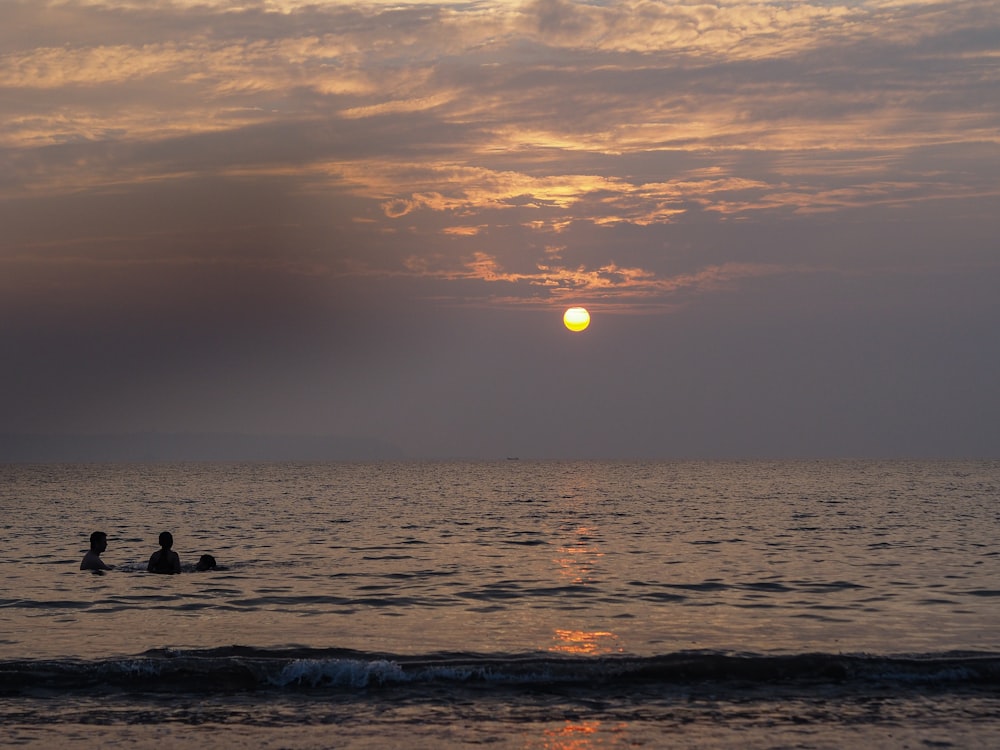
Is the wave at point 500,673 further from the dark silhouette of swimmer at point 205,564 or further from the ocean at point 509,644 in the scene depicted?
the dark silhouette of swimmer at point 205,564

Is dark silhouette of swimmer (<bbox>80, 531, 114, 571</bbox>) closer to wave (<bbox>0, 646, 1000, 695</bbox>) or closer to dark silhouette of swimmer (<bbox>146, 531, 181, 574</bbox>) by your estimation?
dark silhouette of swimmer (<bbox>146, 531, 181, 574</bbox>)

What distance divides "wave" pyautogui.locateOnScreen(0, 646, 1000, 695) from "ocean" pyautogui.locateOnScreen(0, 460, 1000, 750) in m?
0.06

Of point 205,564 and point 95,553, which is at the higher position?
point 95,553

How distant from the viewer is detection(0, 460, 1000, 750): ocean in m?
16.6

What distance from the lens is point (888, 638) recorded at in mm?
23828

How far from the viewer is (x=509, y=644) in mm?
23125

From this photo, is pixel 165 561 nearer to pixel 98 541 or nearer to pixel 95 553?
pixel 98 541

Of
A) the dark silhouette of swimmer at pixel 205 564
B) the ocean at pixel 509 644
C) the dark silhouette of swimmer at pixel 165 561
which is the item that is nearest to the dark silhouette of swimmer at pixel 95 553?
the ocean at pixel 509 644

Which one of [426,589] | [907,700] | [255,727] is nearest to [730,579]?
[426,589]

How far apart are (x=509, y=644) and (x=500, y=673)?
2.92 meters

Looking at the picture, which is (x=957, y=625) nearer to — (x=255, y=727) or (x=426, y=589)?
(x=426, y=589)

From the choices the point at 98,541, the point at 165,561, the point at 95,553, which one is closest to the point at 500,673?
the point at 165,561

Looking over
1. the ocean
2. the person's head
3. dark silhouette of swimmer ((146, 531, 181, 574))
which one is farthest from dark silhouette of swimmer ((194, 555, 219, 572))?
the person's head

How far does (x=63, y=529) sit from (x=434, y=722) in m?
48.4
